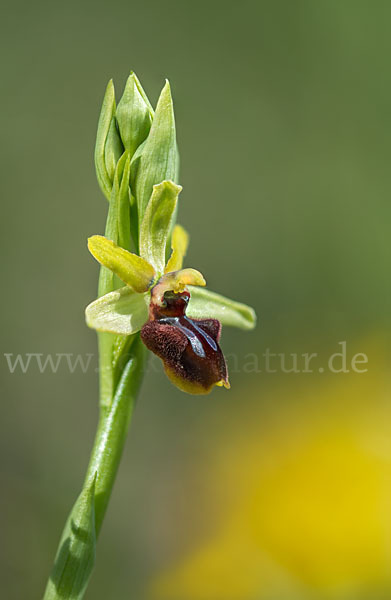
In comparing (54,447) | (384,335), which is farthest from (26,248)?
(384,335)

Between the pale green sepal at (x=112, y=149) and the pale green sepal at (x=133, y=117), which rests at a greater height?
the pale green sepal at (x=133, y=117)

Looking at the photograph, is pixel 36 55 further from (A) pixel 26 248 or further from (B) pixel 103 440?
(B) pixel 103 440

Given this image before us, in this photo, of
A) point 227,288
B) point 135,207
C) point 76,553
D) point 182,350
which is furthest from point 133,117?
point 227,288

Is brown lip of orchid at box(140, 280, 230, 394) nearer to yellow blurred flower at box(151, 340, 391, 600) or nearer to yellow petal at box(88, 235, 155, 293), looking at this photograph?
yellow petal at box(88, 235, 155, 293)

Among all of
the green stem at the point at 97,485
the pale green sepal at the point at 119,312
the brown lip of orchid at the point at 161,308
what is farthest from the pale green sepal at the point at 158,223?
the green stem at the point at 97,485

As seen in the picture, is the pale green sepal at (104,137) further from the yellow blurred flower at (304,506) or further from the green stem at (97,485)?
the yellow blurred flower at (304,506)

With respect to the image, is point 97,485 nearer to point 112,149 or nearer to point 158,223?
point 158,223
